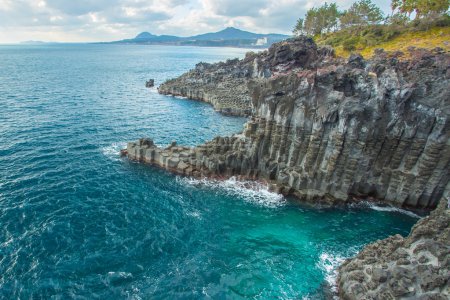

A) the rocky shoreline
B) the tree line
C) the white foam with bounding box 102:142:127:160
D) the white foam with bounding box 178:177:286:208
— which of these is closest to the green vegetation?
the tree line

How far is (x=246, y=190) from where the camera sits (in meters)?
50.0

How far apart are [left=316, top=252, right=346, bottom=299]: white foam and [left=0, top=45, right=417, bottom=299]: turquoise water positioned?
0.48ft

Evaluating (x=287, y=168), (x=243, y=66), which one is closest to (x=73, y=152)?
(x=287, y=168)

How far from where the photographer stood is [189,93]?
121188mm

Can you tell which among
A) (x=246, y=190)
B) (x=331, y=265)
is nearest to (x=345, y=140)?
(x=246, y=190)

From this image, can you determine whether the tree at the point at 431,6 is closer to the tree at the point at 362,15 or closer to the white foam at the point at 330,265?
the tree at the point at 362,15

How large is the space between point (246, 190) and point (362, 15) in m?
141

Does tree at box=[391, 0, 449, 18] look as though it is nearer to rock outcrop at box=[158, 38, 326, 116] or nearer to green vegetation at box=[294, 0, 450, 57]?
green vegetation at box=[294, 0, 450, 57]

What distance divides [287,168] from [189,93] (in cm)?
7945

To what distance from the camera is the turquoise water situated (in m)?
30.8

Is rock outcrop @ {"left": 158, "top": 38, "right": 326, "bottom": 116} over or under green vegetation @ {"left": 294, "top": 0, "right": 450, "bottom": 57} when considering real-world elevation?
under

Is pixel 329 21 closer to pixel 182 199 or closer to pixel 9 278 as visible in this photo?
pixel 182 199

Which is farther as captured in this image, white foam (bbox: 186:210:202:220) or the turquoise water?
white foam (bbox: 186:210:202:220)

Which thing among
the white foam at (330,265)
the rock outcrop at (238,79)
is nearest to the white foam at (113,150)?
the rock outcrop at (238,79)
